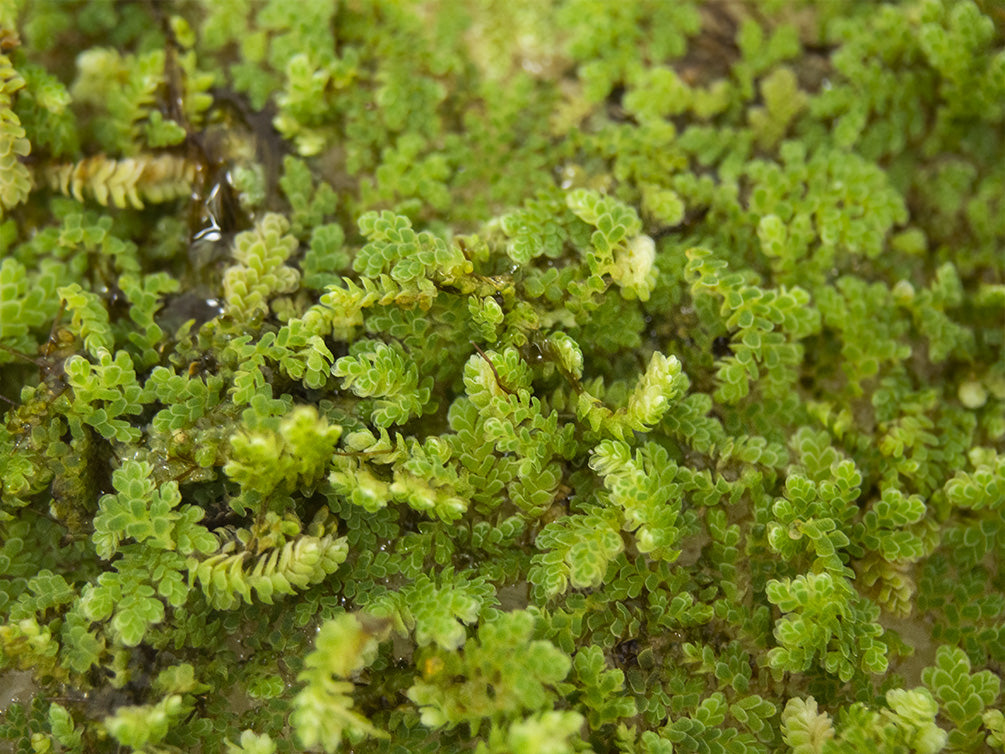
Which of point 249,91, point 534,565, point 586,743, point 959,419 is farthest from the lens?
point 249,91

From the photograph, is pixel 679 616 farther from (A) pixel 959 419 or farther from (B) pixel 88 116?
(B) pixel 88 116

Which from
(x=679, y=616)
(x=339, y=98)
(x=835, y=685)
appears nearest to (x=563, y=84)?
(x=339, y=98)

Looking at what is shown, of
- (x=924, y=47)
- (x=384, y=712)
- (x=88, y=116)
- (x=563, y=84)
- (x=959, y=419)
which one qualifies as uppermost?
(x=924, y=47)

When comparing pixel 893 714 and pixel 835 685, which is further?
pixel 835 685

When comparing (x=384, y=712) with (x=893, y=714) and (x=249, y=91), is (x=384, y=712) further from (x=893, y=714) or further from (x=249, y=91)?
(x=249, y=91)

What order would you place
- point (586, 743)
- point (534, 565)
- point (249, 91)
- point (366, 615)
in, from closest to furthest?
point (586, 743) → point (366, 615) → point (534, 565) → point (249, 91)

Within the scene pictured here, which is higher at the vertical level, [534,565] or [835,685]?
[534,565]
